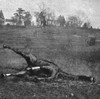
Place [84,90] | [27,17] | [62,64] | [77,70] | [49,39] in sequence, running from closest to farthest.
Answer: [84,90]
[77,70]
[62,64]
[49,39]
[27,17]

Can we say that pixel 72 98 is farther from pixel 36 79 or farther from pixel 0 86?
pixel 0 86

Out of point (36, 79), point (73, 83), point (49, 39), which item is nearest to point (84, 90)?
point (73, 83)

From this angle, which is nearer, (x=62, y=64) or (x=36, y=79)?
(x=36, y=79)

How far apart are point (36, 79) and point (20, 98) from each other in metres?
1.40

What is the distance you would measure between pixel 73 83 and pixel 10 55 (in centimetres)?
783

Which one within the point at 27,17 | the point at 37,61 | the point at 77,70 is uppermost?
the point at 27,17

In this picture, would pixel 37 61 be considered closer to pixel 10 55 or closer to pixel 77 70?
pixel 77 70

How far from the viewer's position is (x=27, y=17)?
49.8 m

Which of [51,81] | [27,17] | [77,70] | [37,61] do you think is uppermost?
[27,17]

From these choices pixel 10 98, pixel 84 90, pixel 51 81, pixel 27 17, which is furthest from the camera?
pixel 27 17

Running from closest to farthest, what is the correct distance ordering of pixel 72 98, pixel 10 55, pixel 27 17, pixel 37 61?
pixel 72 98 < pixel 37 61 < pixel 10 55 < pixel 27 17

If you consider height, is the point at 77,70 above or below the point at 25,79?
below

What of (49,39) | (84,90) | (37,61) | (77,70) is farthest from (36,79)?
(49,39)

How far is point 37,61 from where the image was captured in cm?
738
